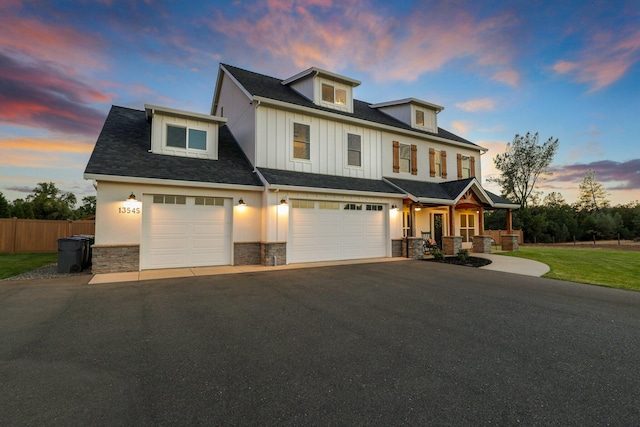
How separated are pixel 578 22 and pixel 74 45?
20248mm

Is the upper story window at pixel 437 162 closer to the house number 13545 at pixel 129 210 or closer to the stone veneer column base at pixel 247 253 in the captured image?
the stone veneer column base at pixel 247 253

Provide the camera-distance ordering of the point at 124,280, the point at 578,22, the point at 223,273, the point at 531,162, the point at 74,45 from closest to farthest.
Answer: the point at 124,280, the point at 223,273, the point at 74,45, the point at 578,22, the point at 531,162

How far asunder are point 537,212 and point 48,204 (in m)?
54.6

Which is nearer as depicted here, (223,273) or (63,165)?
(223,273)

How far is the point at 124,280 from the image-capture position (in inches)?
303

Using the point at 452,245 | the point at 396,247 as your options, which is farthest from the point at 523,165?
the point at 396,247

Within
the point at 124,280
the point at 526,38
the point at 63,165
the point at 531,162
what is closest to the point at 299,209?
the point at 124,280

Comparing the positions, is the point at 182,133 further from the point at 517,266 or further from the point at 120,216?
the point at 517,266

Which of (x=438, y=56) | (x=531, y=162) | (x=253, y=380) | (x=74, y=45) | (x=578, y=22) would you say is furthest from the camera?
(x=531, y=162)

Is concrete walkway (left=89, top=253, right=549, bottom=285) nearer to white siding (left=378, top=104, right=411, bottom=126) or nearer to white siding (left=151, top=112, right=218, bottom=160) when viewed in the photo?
white siding (left=151, top=112, right=218, bottom=160)

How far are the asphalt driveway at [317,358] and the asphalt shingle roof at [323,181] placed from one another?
5348mm

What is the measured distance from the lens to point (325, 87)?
1348 centimetres

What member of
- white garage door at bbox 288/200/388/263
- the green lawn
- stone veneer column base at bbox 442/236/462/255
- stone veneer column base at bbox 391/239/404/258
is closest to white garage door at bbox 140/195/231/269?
white garage door at bbox 288/200/388/263

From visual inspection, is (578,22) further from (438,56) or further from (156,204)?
(156,204)
